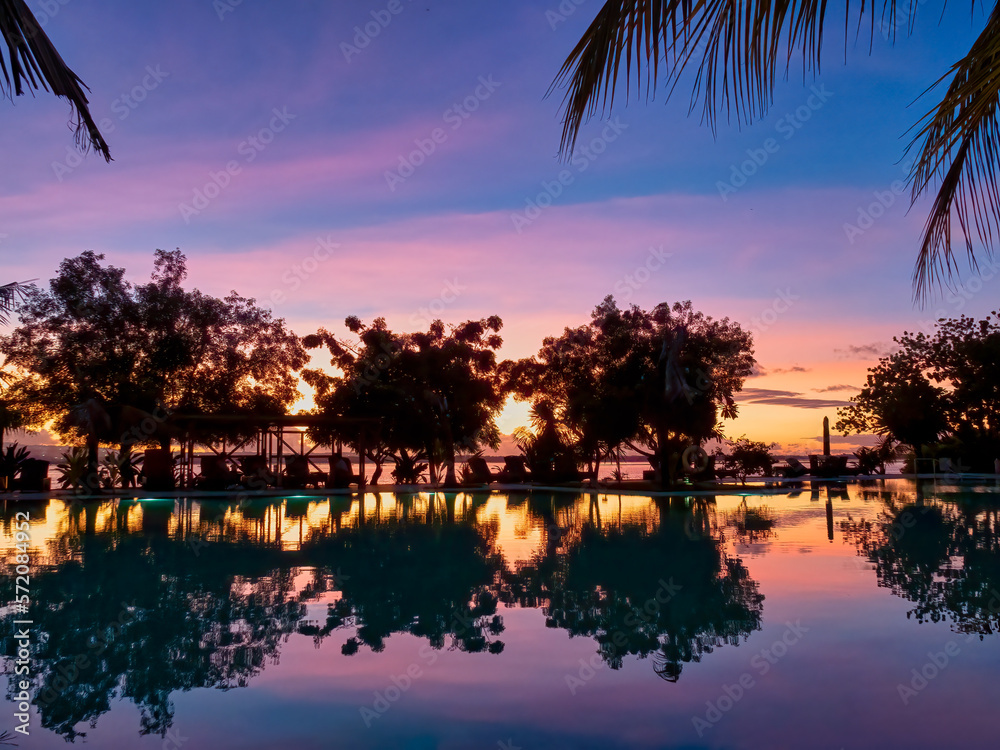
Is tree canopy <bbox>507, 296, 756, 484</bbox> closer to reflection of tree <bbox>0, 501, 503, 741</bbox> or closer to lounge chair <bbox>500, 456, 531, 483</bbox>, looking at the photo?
lounge chair <bbox>500, 456, 531, 483</bbox>

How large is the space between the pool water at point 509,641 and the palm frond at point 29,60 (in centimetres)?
332

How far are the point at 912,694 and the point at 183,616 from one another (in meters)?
5.94

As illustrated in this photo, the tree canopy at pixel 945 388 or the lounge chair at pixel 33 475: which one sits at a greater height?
the tree canopy at pixel 945 388

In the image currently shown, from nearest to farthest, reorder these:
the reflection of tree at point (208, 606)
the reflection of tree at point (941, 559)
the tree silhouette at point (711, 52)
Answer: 1. the tree silhouette at point (711, 52)
2. the reflection of tree at point (208, 606)
3. the reflection of tree at point (941, 559)

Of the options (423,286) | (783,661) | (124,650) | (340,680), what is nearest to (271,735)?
(340,680)

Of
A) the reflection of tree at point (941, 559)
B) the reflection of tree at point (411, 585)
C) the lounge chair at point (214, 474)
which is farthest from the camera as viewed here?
the lounge chair at point (214, 474)

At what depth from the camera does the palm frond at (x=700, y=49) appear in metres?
2.08

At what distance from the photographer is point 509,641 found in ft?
19.7

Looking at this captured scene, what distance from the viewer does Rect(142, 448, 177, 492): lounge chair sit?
22344mm

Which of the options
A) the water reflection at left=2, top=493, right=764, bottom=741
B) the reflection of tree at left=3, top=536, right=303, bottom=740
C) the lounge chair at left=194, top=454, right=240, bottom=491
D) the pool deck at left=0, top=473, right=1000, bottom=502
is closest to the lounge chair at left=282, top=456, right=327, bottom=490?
the pool deck at left=0, top=473, right=1000, bottom=502

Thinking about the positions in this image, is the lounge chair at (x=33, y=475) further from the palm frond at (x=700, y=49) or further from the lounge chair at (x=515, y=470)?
the palm frond at (x=700, y=49)

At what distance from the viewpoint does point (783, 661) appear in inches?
214

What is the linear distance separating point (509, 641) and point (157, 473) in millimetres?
19501

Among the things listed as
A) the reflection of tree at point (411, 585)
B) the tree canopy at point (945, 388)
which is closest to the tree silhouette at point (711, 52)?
the reflection of tree at point (411, 585)
